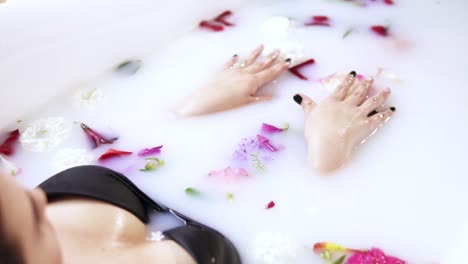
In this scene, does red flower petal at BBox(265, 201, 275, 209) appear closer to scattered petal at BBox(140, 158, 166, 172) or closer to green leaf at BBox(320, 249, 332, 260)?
green leaf at BBox(320, 249, 332, 260)

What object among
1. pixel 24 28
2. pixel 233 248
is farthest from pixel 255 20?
pixel 233 248

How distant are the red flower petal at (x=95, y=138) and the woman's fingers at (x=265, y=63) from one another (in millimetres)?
401

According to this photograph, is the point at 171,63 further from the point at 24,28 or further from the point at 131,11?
the point at 24,28

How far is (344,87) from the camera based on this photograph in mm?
1349

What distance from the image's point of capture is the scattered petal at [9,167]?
1.21 m

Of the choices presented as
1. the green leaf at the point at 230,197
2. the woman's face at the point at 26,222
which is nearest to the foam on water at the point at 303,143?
the green leaf at the point at 230,197

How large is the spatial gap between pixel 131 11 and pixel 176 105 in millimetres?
334

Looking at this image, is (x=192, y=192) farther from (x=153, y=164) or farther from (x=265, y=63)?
(x=265, y=63)

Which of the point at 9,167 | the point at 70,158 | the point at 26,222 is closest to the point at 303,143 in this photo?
the point at 70,158

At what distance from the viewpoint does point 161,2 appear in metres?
1.57

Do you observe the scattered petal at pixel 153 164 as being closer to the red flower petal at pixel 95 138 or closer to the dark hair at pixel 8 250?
the red flower petal at pixel 95 138

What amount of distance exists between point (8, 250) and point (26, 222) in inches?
1.3

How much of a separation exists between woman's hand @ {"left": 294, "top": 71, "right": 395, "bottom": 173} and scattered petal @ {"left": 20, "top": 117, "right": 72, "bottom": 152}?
57cm

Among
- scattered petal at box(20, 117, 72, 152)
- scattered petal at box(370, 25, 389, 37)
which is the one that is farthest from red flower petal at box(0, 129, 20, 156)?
scattered petal at box(370, 25, 389, 37)
